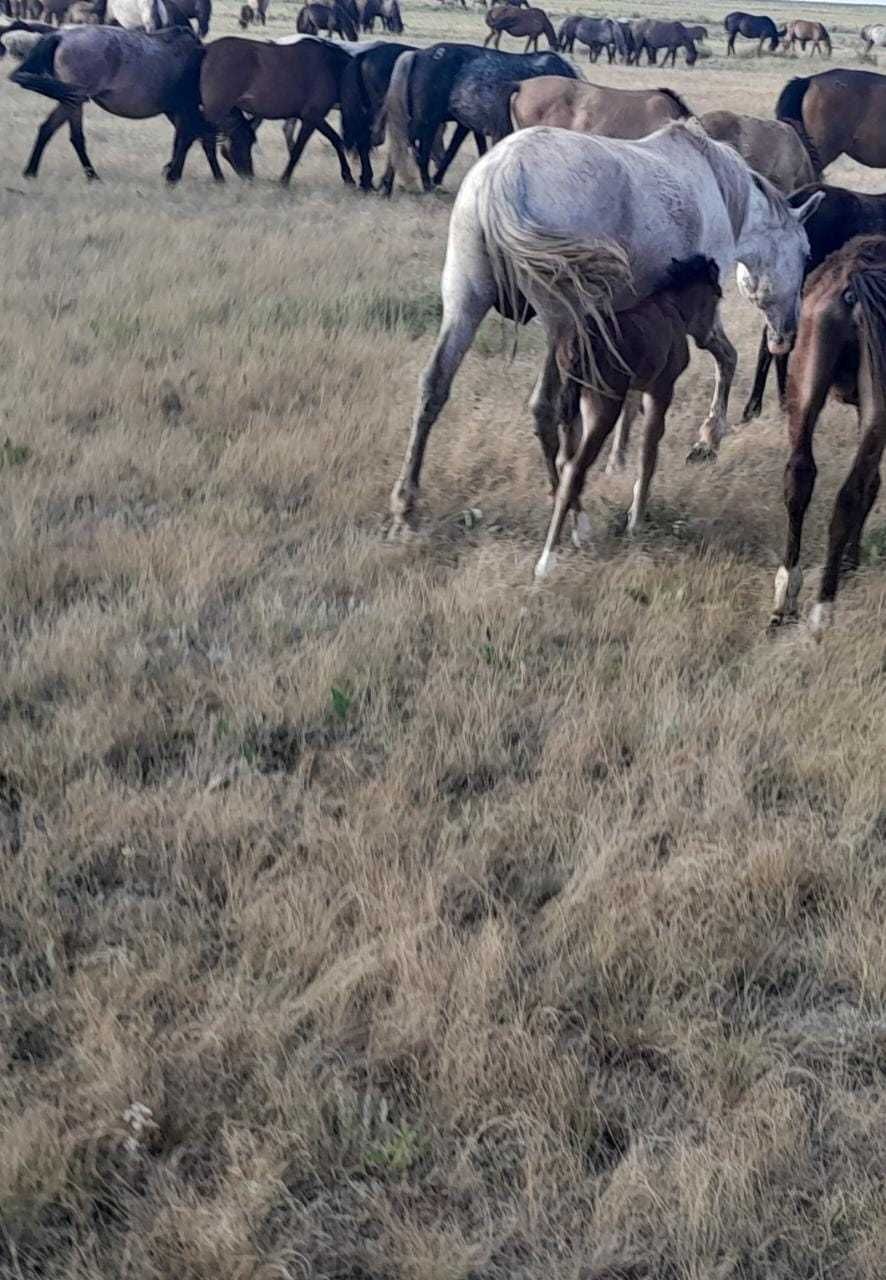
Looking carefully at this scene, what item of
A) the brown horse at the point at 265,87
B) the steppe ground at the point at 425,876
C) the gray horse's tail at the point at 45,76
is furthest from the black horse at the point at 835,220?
the gray horse's tail at the point at 45,76

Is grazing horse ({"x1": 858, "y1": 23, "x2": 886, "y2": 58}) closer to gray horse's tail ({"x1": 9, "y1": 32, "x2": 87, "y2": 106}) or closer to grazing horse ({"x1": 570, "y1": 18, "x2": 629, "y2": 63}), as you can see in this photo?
grazing horse ({"x1": 570, "y1": 18, "x2": 629, "y2": 63})

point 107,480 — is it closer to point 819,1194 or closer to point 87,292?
point 87,292

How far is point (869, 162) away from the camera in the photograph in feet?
47.0

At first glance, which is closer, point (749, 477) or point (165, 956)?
point (165, 956)

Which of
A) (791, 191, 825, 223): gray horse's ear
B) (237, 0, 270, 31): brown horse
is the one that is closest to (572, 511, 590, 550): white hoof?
(791, 191, 825, 223): gray horse's ear

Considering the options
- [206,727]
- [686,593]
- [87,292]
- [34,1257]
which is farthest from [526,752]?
[87,292]

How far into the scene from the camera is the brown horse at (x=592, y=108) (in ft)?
36.8

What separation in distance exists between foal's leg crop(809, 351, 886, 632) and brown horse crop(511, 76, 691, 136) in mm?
7425

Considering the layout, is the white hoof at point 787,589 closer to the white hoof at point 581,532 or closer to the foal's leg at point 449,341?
the white hoof at point 581,532

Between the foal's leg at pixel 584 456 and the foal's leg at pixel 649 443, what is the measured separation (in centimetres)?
37

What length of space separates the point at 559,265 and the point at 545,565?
48.5 inches

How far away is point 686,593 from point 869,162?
11602 millimetres

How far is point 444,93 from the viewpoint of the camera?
1502 centimetres

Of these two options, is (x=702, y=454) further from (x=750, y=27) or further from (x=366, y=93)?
(x=750, y=27)
